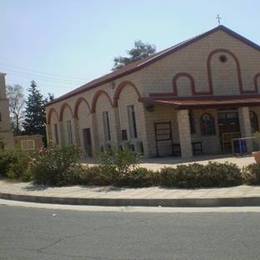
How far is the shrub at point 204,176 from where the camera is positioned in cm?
1473

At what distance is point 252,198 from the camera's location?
12.2 metres

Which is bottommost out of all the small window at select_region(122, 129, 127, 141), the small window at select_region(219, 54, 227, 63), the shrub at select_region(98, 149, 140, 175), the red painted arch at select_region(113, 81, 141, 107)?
the shrub at select_region(98, 149, 140, 175)

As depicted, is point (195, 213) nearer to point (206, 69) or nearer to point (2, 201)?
point (2, 201)

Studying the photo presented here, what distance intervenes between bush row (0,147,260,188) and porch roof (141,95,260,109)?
30.3 feet

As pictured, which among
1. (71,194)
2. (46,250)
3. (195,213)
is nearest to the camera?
(46,250)

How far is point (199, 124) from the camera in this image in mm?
32938

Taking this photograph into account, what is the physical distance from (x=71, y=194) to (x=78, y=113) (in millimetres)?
25917

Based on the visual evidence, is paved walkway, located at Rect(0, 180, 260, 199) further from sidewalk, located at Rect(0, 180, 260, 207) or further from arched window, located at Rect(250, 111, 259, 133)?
arched window, located at Rect(250, 111, 259, 133)

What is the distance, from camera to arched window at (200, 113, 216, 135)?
109 feet

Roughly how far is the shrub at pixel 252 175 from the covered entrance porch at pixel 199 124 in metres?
13.8

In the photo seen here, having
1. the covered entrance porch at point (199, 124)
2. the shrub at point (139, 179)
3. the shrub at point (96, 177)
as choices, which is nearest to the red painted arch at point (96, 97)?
the covered entrance porch at point (199, 124)

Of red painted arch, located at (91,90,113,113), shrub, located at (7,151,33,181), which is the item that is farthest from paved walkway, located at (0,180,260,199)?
red painted arch, located at (91,90,113,113)

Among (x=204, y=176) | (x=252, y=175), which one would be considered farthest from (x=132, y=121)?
(x=252, y=175)

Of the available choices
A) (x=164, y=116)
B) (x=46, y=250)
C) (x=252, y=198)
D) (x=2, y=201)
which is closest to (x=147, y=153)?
(x=164, y=116)
